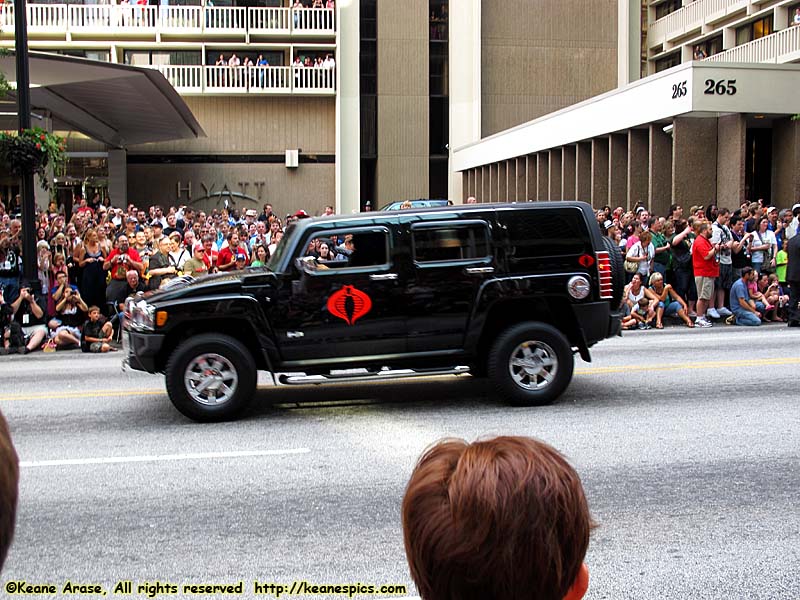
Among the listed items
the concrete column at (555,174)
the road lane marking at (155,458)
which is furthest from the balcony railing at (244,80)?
the road lane marking at (155,458)

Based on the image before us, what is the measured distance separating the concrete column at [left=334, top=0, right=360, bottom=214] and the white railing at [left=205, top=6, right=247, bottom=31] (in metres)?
4.20

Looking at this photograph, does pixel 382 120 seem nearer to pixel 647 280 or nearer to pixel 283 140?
pixel 283 140

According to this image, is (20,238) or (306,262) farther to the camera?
(20,238)

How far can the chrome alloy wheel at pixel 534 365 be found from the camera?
9.39 metres

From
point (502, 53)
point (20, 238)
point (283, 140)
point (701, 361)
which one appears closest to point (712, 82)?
point (701, 361)

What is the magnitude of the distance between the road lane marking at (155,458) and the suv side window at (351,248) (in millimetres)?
2226

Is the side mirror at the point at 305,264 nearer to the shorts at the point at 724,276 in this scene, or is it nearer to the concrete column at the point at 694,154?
the shorts at the point at 724,276

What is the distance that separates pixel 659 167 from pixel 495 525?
86.1ft

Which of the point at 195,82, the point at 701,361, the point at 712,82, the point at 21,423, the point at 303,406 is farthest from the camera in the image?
the point at 195,82

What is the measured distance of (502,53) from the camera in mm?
42719

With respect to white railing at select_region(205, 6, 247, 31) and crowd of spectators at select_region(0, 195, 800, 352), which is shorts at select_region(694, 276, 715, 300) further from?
white railing at select_region(205, 6, 247, 31)

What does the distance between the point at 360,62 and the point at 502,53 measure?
6.41 meters

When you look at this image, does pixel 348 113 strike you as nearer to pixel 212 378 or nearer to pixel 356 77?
pixel 356 77

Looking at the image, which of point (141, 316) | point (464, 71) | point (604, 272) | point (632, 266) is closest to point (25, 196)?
point (141, 316)
